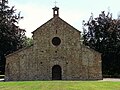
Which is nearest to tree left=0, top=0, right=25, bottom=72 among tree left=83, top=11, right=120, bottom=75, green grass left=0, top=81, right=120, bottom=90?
tree left=83, top=11, right=120, bottom=75

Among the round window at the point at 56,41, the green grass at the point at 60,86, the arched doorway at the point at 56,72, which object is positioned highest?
the round window at the point at 56,41

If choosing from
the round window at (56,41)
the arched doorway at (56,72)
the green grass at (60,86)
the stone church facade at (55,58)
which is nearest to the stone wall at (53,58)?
the stone church facade at (55,58)

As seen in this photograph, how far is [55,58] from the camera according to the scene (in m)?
47.9

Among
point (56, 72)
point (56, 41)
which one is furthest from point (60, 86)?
point (56, 41)

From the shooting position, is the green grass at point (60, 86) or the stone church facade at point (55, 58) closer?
the green grass at point (60, 86)

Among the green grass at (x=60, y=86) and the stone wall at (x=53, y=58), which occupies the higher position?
the stone wall at (x=53, y=58)

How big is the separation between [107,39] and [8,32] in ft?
71.8

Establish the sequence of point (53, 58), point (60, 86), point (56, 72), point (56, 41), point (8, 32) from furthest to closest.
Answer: point (8, 32) < point (56, 41) < point (56, 72) < point (53, 58) < point (60, 86)

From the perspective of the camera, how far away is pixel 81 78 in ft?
155

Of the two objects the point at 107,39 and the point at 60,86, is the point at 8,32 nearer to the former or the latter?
the point at 107,39

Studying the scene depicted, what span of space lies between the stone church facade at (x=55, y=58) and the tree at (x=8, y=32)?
2021cm

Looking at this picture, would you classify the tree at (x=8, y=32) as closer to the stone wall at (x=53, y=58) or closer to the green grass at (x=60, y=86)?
the stone wall at (x=53, y=58)

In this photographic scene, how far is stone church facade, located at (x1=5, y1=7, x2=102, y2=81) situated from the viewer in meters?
47.2

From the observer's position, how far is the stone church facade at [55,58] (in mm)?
47188
